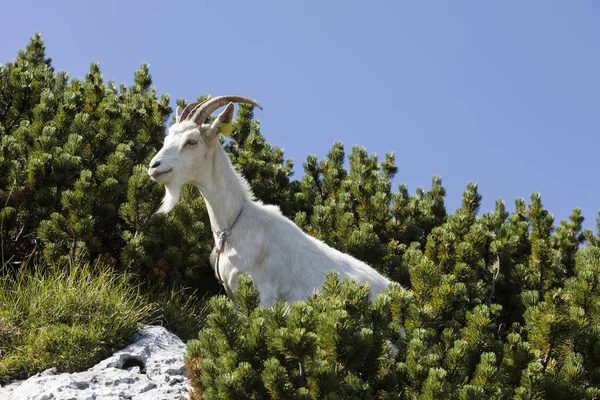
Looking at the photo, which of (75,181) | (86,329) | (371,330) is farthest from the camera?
(75,181)

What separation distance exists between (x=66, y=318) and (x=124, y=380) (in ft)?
3.99

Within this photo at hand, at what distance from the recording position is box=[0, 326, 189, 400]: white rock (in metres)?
6.80

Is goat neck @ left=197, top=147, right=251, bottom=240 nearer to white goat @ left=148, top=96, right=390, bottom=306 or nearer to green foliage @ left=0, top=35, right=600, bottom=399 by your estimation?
white goat @ left=148, top=96, right=390, bottom=306

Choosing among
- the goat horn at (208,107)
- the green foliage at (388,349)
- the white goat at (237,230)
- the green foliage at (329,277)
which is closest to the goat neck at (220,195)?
the white goat at (237,230)

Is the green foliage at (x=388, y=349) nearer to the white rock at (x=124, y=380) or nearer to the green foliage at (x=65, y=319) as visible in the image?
the white rock at (x=124, y=380)

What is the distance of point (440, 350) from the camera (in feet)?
20.9

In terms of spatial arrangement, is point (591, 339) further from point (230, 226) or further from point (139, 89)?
point (139, 89)

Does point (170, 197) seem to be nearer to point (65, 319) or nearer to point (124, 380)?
point (65, 319)

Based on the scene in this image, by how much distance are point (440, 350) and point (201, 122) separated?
3.40 meters

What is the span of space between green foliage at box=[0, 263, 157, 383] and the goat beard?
905 millimetres

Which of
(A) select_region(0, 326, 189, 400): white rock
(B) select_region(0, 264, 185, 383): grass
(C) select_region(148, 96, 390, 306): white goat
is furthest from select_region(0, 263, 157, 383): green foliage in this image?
(C) select_region(148, 96, 390, 306): white goat

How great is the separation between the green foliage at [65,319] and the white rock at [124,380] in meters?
0.16

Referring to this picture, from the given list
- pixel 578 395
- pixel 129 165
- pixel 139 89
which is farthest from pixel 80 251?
pixel 578 395

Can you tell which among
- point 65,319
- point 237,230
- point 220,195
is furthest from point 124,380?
point 220,195
